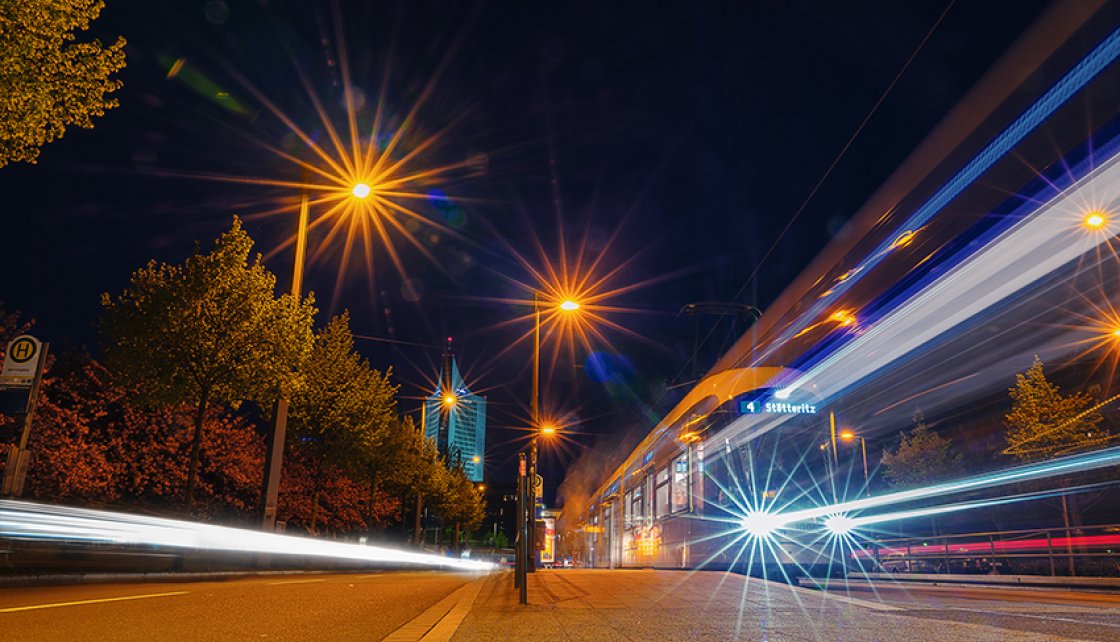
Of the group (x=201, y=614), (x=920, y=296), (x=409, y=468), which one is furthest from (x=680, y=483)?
(x=409, y=468)

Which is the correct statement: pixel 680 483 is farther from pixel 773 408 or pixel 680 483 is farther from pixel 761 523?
pixel 773 408

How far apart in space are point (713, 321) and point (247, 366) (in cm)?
1344

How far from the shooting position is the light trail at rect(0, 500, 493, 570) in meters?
10.6

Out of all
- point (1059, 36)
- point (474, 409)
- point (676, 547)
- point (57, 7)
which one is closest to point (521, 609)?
point (1059, 36)

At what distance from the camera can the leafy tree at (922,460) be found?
34.5 m

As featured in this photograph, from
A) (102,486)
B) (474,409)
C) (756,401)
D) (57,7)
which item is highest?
(474,409)

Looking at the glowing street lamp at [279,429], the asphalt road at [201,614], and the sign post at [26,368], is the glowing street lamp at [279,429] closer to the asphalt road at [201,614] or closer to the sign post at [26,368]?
the sign post at [26,368]

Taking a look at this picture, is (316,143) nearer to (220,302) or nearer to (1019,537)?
(220,302)

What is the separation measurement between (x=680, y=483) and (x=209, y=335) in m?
11.4

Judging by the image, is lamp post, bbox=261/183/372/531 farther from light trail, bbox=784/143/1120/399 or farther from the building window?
light trail, bbox=784/143/1120/399

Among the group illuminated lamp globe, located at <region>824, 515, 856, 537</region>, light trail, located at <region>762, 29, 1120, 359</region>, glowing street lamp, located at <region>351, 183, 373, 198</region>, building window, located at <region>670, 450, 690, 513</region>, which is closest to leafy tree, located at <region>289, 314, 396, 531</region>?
glowing street lamp, located at <region>351, 183, 373, 198</region>

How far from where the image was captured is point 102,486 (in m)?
22.5

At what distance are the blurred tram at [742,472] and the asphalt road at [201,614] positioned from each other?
7.30 metres

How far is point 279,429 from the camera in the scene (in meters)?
16.9
